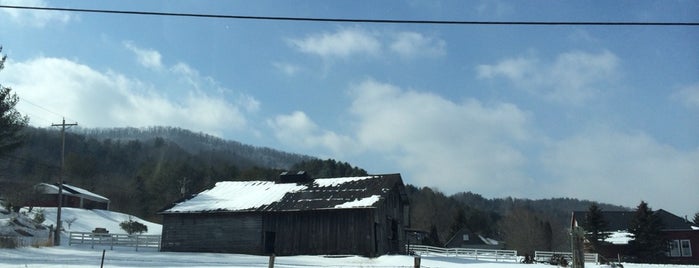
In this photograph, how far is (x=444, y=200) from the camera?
13225 centimetres

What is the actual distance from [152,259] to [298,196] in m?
12.7

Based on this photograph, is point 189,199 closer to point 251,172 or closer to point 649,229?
point 649,229

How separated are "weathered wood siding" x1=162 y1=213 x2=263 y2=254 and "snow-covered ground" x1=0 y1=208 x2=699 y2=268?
190cm

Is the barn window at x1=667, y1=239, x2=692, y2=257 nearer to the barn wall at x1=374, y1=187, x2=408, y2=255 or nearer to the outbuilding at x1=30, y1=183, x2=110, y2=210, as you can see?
the barn wall at x1=374, y1=187, x2=408, y2=255

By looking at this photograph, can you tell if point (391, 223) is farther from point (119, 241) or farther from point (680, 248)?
point (680, 248)

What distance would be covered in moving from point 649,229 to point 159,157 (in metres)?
105

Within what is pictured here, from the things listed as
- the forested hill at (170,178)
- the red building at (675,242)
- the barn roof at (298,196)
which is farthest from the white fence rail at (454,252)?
the forested hill at (170,178)

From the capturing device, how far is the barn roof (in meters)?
38.8

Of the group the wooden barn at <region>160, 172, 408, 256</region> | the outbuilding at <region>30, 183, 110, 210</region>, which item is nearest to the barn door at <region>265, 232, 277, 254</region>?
the wooden barn at <region>160, 172, 408, 256</region>

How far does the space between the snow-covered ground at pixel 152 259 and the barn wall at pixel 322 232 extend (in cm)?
109

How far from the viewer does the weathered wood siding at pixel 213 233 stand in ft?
130

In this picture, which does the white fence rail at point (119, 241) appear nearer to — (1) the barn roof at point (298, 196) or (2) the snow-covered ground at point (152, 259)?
(2) the snow-covered ground at point (152, 259)

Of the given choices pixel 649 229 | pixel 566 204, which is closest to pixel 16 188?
pixel 649 229

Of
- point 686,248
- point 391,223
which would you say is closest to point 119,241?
point 391,223
